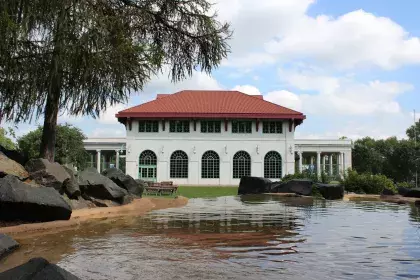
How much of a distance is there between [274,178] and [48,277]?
4838 cm

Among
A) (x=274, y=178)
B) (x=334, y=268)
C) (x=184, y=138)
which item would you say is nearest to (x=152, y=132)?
(x=184, y=138)

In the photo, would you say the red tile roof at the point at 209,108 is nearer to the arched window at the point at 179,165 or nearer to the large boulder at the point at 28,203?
the arched window at the point at 179,165

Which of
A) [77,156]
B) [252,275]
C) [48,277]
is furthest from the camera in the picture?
[77,156]

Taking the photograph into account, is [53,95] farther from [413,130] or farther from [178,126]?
[413,130]

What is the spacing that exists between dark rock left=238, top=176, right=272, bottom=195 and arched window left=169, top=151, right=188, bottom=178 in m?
23.8

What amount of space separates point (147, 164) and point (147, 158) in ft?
2.20

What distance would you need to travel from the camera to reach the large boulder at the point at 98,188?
15922mm

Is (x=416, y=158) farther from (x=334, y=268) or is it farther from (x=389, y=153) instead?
(x=334, y=268)

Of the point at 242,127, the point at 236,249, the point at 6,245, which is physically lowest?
the point at 236,249

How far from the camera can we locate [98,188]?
15992 millimetres

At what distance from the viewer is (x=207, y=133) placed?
170ft

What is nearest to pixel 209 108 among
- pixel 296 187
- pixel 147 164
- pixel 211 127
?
pixel 211 127

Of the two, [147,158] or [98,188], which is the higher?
[147,158]

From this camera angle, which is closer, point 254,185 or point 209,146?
point 254,185
